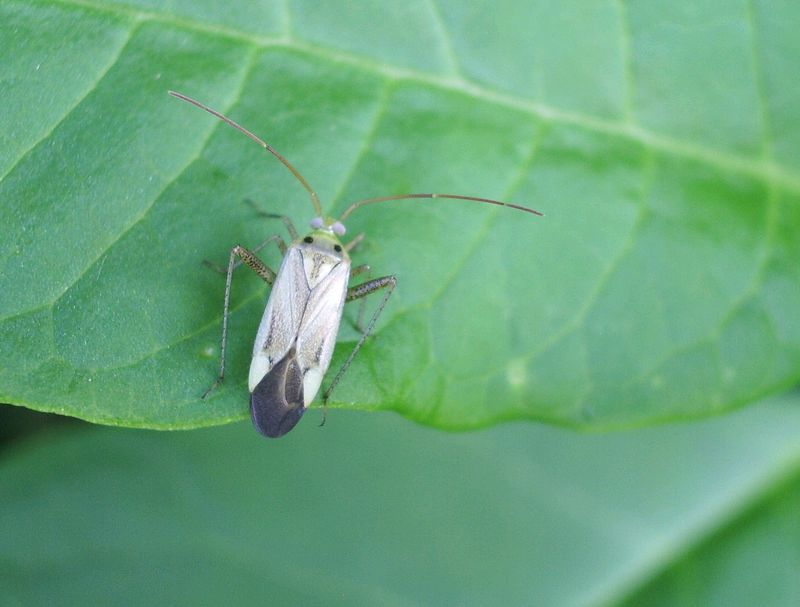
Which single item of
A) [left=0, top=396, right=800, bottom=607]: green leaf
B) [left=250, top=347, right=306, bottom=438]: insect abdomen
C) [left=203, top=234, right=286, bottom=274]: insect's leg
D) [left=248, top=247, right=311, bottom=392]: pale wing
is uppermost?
[left=203, top=234, right=286, bottom=274]: insect's leg

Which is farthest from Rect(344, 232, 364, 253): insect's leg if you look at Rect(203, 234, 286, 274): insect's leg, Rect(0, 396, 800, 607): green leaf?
Rect(0, 396, 800, 607): green leaf

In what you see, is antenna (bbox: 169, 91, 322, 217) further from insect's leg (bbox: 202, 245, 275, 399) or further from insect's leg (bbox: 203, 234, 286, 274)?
insect's leg (bbox: 202, 245, 275, 399)

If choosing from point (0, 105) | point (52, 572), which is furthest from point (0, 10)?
point (52, 572)

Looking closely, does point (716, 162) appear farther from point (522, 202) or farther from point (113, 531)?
point (113, 531)

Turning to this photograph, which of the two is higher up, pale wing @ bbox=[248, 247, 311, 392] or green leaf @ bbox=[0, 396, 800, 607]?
pale wing @ bbox=[248, 247, 311, 392]

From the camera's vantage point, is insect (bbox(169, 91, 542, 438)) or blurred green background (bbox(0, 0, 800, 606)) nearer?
blurred green background (bbox(0, 0, 800, 606))

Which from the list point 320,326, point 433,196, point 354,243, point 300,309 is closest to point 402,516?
point 320,326
